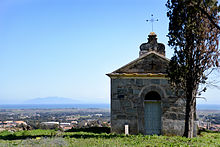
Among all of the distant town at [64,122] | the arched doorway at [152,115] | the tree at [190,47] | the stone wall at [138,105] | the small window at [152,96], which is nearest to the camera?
the tree at [190,47]

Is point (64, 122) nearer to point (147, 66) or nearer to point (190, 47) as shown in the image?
point (147, 66)

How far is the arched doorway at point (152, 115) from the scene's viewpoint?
54.4 feet

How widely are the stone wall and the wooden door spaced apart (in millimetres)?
269

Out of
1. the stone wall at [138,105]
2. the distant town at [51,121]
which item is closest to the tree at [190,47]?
the stone wall at [138,105]

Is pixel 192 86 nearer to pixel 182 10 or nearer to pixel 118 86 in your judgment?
pixel 182 10

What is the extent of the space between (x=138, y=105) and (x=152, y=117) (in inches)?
46.4

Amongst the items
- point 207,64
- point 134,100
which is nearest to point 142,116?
point 134,100

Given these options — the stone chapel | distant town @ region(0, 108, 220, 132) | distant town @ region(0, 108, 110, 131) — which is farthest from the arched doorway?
distant town @ region(0, 108, 110, 131)

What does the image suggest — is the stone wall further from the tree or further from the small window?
the tree

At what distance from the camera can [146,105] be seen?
16.7 metres

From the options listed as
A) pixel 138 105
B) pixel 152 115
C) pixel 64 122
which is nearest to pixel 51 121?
pixel 64 122

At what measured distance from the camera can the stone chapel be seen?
16.4m

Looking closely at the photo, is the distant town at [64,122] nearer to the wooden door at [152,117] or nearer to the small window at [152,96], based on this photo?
the wooden door at [152,117]

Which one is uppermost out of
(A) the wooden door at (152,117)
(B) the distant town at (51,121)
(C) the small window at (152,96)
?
(C) the small window at (152,96)
